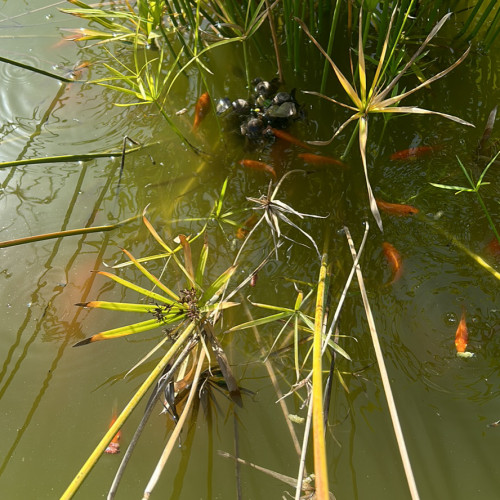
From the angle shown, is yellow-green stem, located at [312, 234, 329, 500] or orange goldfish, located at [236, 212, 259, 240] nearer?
yellow-green stem, located at [312, 234, 329, 500]

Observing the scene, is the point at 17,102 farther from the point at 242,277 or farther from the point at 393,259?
the point at 393,259

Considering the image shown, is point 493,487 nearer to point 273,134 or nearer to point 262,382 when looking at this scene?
point 262,382

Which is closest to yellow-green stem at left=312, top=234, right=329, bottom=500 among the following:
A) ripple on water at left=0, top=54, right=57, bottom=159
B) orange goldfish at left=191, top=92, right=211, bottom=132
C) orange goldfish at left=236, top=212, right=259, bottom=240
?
orange goldfish at left=236, top=212, right=259, bottom=240

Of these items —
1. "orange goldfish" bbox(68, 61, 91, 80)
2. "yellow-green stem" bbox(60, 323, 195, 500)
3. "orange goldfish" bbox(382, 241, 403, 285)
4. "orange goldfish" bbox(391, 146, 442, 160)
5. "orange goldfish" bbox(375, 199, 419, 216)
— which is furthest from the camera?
"orange goldfish" bbox(68, 61, 91, 80)

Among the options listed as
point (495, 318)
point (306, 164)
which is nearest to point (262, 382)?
point (495, 318)

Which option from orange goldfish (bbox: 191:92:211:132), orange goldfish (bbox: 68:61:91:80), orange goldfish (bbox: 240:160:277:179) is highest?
orange goldfish (bbox: 68:61:91:80)

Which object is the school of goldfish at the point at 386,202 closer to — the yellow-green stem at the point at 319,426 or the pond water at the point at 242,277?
the pond water at the point at 242,277

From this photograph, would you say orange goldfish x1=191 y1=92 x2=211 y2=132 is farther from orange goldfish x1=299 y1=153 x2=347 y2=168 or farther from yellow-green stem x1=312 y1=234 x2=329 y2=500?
yellow-green stem x1=312 y1=234 x2=329 y2=500

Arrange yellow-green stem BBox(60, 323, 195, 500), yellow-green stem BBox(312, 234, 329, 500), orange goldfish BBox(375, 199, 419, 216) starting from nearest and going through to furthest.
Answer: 1. yellow-green stem BBox(312, 234, 329, 500)
2. yellow-green stem BBox(60, 323, 195, 500)
3. orange goldfish BBox(375, 199, 419, 216)
